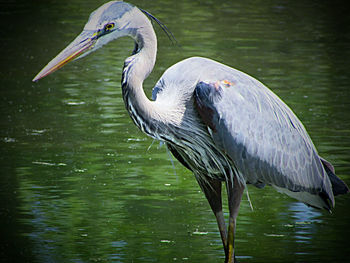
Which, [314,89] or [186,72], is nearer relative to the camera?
[186,72]

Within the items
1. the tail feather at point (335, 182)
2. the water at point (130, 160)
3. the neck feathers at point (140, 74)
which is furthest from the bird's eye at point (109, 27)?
the tail feather at point (335, 182)

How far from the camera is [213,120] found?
5117 mm

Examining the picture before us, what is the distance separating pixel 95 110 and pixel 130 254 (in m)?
4.23

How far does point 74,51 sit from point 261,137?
4.60ft

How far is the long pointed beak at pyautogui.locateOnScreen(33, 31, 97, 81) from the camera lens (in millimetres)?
4859

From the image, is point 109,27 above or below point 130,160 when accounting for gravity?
above

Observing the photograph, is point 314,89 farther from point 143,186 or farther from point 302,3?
point 302,3

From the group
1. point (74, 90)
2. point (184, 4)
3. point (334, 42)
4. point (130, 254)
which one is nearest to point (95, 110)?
point (74, 90)

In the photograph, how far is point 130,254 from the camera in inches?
230

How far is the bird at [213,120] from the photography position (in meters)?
4.90

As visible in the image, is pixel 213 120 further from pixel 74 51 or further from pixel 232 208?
pixel 74 51

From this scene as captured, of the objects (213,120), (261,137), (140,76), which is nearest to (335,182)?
(261,137)

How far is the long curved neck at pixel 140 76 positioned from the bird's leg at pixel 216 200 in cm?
87

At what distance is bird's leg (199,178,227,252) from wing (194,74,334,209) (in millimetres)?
326
